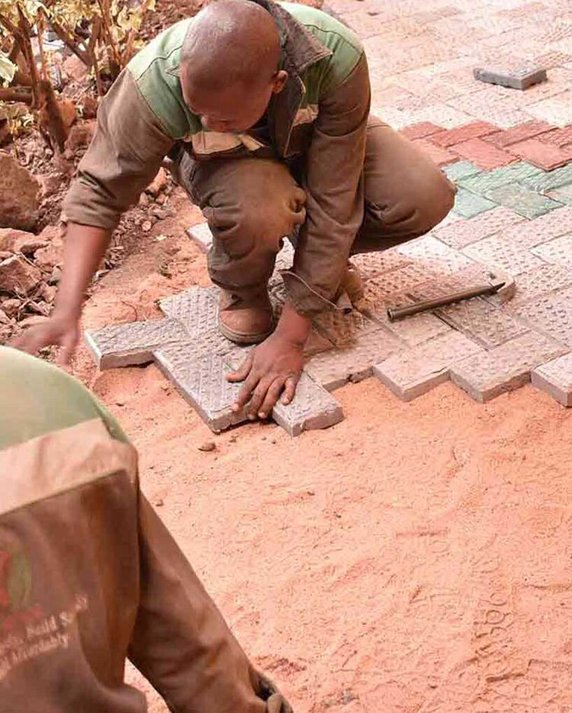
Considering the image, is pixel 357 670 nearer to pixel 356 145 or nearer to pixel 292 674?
pixel 292 674

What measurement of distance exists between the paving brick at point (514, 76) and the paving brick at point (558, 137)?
0.54 m

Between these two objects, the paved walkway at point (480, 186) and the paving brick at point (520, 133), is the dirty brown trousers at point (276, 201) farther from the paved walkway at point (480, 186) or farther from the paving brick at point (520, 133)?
the paving brick at point (520, 133)

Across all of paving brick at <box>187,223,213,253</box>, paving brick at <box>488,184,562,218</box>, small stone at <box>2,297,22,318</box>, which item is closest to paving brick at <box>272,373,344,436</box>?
paving brick at <box>187,223,213,253</box>

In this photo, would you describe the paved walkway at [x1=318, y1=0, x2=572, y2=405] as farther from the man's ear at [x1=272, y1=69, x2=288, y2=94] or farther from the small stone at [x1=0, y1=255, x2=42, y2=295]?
the small stone at [x1=0, y1=255, x2=42, y2=295]

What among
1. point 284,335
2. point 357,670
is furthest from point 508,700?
point 284,335

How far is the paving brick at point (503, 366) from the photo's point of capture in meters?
3.41

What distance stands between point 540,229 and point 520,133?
1024mm

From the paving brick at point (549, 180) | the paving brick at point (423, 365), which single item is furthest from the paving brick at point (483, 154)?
the paving brick at point (423, 365)

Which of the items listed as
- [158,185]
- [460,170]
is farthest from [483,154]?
[158,185]

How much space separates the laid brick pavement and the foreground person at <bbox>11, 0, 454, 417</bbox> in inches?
6.0

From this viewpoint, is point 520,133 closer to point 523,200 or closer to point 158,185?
point 523,200

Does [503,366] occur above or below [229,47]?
below

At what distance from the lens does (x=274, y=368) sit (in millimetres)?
3477

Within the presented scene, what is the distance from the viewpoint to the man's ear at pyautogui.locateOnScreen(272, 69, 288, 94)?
288cm
